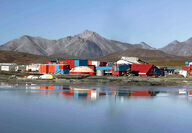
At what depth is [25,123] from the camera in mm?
20859

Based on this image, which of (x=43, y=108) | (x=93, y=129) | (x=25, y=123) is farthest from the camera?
(x=43, y=108)


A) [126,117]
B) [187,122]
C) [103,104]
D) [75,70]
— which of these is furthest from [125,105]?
[75,70]

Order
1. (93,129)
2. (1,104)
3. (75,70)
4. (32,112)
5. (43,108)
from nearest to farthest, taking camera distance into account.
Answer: (93,129)
(32,112)
(43,108)
(1,104)
(75,70)

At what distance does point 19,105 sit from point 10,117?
569cm

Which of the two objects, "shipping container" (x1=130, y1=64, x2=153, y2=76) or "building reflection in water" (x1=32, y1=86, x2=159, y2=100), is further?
"shipping container" (x1=130, y1=64, x2=153, y2=76)

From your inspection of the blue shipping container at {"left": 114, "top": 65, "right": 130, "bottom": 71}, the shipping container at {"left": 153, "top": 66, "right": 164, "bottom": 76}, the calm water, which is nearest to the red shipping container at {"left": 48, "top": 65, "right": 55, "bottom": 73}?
the blue shipping container at {"left": 114, "top": 65, "right": 130, "bottom": 71}

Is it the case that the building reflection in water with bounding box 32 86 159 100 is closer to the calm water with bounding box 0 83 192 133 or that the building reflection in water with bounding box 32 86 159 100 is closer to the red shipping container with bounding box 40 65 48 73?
the calm water with bounding box 0 83 192 133

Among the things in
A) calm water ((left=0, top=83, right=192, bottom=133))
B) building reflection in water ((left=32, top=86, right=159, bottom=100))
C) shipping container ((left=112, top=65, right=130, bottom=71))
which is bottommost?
calm water ((left=0, top=83, right=192, bottom=133))

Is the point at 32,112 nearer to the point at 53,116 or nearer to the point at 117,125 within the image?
the point at 53,116

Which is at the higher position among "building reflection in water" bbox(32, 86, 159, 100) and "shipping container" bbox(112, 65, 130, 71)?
"shipping container" bbox(112, 65, 130, 71)

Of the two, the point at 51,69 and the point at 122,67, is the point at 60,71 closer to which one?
the point at 51,69

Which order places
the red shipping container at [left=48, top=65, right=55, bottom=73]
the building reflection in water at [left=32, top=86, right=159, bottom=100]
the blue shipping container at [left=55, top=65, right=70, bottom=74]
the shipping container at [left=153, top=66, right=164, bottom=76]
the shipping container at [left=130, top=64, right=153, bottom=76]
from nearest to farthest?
the building reflection in water at [left=32, top=86, right=159, bottom=100] → the shipping container at [left=130, top=64, right=153, bottom=76] → the shipping container at [left=153, top=66, right=164, bottom=76] → the blue shipping container at [left=55, top=65, right=70, bottom=74] → the red shipping container at [left=48, top=65, right=55, bottom=73]

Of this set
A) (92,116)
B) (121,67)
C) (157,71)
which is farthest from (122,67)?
(92,116)

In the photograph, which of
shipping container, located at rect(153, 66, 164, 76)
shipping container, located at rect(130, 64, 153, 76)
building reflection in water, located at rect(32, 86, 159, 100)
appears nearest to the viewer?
building reflection in water, located at rect(32, 86, 159, 100)
